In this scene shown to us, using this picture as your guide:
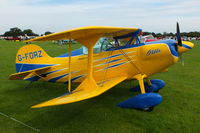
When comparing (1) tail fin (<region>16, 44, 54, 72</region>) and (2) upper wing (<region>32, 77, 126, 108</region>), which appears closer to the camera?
(2) upper wing (<region>32, 77, 126, 108</region>)

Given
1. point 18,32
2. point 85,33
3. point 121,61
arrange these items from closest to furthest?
1. point 85,33
2. point 121,61
3. point 18,32

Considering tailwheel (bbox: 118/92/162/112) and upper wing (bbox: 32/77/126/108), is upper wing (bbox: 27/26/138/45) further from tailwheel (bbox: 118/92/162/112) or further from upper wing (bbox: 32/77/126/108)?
tailwheel (bbox: 118/92/162/112)

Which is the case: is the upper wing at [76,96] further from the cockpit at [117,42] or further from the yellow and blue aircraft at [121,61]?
the cockpit at [117,42]

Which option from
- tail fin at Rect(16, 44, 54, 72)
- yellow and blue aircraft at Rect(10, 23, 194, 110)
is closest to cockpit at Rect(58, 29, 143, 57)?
yellow and blue aircraft at Rect(10, 23, 194, 110)

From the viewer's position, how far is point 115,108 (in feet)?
16.0

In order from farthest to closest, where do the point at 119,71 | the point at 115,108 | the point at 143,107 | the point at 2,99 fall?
the point at 2,99 → the point at 119,71 → the point at 115,108 → the point at 143,107

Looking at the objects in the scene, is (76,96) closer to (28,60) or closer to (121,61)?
(121,61)

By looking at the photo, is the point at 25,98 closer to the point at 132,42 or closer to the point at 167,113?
the point at 132,42

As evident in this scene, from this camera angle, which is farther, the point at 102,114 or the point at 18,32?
the point at 18,32

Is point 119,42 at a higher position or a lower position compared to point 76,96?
higher

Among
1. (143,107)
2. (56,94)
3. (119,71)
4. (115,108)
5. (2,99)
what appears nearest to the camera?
(143,107)

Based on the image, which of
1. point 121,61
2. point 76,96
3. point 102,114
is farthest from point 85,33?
point 102,114

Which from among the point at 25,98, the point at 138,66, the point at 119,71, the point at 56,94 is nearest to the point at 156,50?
the point at 138,66

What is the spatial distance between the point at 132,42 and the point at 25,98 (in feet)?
12.8
